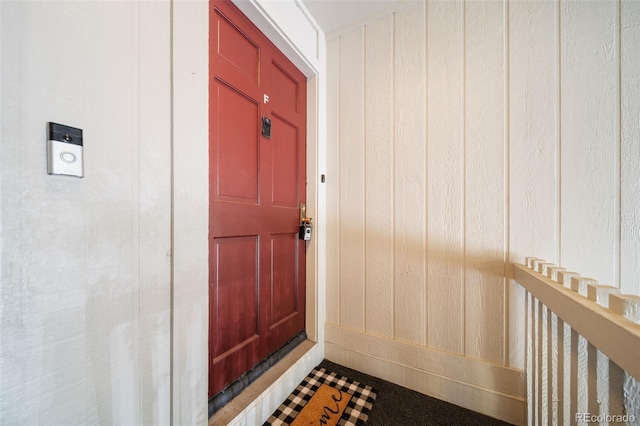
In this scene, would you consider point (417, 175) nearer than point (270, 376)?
No

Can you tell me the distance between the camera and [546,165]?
1.01 metres

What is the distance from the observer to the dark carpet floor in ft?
3.39

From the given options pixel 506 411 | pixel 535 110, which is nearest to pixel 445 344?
pixel 506 411

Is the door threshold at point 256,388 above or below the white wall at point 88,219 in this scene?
below

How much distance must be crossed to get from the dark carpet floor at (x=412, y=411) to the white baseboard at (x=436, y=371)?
0.11 feet

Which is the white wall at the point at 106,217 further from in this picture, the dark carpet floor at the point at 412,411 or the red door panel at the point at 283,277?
the dark carpet floor at the point at 412,411

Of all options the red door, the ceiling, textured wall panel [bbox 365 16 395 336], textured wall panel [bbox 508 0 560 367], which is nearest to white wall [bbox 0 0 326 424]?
the red door

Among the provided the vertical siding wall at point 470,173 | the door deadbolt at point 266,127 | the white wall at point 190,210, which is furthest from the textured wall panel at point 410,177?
the white wall at point 190,210

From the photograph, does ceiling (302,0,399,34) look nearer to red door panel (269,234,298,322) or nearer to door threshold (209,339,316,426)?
red door panel (269,234,298,322)

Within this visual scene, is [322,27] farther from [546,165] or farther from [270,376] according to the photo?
[270,376]

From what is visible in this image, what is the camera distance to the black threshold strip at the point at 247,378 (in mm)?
900

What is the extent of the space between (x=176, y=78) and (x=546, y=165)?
1557mm

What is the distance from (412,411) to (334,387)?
407 millimetres

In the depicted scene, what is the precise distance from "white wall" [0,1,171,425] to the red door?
258 millimetres
